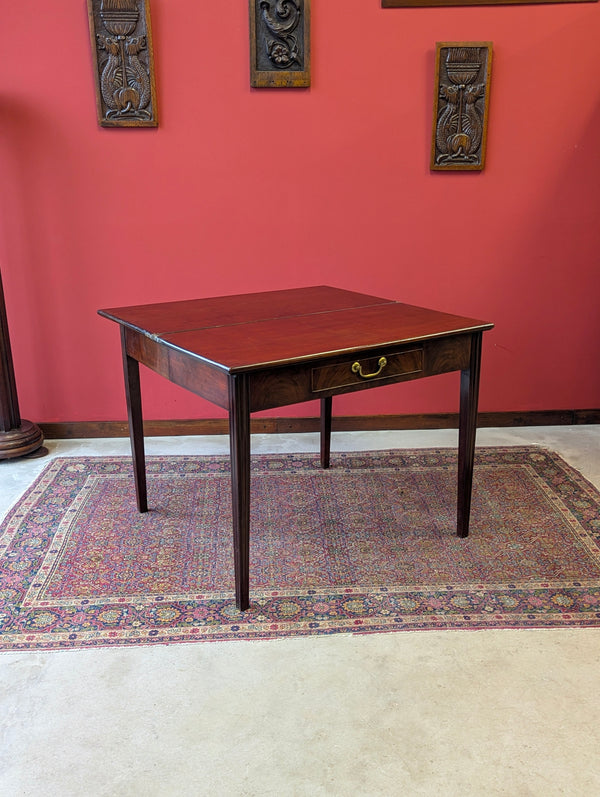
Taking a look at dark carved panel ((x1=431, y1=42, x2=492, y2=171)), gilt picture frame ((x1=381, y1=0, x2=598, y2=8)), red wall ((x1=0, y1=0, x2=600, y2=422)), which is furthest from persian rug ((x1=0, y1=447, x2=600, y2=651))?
gilt picture frame ((x1=381, y1=0, x2=598, y2=8))

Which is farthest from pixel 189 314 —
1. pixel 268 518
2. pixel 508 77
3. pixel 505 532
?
pixel 508 77

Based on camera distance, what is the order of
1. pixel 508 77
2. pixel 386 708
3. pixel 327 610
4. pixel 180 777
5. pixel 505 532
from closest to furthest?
pixel 180 777 < pixel 386 708 < pixel 327 610 < pixel 505 532 < pixel 508 77

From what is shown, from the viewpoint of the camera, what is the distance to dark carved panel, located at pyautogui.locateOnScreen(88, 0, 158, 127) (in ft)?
10.1

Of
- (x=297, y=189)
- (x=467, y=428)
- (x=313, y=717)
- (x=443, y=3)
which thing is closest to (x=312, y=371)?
(x=467, y=428)

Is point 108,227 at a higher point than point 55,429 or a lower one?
higher

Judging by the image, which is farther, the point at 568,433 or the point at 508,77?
the point at 568,433

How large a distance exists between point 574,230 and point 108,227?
2201 millimetres

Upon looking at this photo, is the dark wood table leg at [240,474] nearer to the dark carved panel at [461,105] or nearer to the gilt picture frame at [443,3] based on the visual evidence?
the dark carved panel at [461,105]

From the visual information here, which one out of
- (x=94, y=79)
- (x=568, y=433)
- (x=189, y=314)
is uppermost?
(x=94, y=79)

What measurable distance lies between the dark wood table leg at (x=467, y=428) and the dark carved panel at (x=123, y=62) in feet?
5.99

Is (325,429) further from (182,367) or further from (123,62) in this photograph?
(123,62)

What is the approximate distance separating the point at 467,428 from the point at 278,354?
824mm

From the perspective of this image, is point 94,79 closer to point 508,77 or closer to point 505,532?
point 508,77

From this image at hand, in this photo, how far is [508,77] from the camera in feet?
10.7
